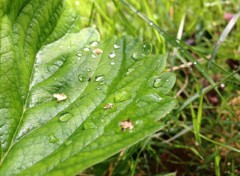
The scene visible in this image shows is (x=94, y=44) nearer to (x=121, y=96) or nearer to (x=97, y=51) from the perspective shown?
(x=97, y=51)

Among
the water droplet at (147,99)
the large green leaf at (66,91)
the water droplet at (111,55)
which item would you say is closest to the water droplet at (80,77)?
the large green leaf at (66,91)

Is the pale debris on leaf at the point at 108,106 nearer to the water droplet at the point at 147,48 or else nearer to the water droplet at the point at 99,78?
the water droplet at the point at 99,78

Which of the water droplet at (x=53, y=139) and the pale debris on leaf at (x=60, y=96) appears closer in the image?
the water droplet at (x=53, y=139)

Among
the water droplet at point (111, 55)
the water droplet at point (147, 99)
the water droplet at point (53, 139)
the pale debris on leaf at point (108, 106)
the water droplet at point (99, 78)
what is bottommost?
the water droplet at point (53, 139)

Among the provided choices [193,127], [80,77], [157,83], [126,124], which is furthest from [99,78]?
[193,127]

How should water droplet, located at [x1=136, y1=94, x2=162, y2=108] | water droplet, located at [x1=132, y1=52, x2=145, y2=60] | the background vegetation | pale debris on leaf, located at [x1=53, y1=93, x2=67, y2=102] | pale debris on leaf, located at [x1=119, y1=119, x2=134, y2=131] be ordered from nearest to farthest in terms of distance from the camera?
1. pale debris on leaf, located at [x1=119, y1=119, x2=134, y2=131]
2. water droplet, located at [x1=136, y1=94, x2=162, y2=108]
3. pale debris on leaf, located at [x1=53, y1=93, x2=67, y2=102]
4. water droplet, located at [x1=132, y1=52, x2=145, y2=60]
5. the background vegetation

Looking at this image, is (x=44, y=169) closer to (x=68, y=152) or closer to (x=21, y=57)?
(x=68, y=152)

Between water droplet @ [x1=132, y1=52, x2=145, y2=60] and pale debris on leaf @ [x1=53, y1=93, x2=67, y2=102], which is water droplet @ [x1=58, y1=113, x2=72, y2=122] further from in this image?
water droplet @ [x1=132, y1=52, x2=145, y2=60]

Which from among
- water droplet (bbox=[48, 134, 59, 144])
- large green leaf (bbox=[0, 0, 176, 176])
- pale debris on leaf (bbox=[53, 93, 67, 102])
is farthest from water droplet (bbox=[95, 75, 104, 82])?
water droplet (bbox=[48, 134, 59, 144])
